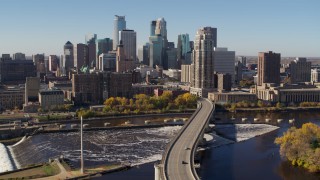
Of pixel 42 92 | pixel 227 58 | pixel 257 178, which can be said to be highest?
pixel 227 58

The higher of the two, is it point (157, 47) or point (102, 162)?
point (157, 47)

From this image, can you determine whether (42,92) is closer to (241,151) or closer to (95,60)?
(241,151)

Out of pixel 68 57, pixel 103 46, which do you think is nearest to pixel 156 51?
pixel 103 46

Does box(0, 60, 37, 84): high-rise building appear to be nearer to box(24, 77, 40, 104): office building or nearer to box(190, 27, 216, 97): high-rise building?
box(24, 77, 40, 104): office building

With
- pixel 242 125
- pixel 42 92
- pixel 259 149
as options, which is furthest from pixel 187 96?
pixel 259 149

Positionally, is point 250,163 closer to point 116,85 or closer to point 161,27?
point 116,85

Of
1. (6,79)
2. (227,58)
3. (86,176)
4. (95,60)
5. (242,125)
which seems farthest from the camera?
(95,60)

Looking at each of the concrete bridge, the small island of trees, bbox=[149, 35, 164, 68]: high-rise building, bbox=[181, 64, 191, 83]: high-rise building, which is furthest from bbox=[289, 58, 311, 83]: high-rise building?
the small island of trees

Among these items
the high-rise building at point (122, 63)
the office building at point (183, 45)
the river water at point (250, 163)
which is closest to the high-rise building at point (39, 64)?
the high-rise building at point (122, 63)
